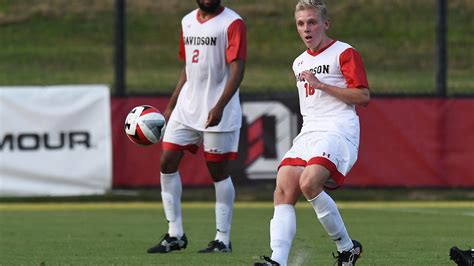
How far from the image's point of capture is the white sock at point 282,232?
8.14 m

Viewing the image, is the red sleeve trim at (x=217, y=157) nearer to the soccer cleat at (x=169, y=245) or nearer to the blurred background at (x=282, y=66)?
the soccer cleat at (x=169, y=245)

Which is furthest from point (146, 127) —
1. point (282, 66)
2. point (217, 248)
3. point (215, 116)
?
point (282, 66)

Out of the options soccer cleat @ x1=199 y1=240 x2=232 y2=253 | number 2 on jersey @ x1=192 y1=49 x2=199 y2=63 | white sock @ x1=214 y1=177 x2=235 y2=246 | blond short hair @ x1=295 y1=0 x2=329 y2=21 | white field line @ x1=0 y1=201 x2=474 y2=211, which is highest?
blond short hair @ x1=295 y1=0 x2=329 y2=21

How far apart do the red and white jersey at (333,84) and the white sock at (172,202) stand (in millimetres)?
2409

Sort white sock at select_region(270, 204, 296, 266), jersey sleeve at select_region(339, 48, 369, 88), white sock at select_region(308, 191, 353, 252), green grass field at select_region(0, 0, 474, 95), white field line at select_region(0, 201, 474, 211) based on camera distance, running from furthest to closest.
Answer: green grass field at select_region(0, 0, 474, 95)
white field line at select_region(0, 201, 474, 211)
jersey sleeve at select_region(339, 48, 369, 88)
white sock at select_region(308, 191, 353, 252)
white sock at select_region(270, 204, 296, 266)

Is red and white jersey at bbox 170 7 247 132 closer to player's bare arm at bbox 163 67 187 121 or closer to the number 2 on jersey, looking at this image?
the number 2 on jersey

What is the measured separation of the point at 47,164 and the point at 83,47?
11557mm

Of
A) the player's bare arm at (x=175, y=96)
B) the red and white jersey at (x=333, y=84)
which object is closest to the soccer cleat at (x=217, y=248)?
the player's bare arm at (x=175, y=96)

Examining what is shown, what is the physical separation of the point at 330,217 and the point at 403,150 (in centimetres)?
825

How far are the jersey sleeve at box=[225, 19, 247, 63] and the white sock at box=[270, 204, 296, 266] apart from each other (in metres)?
2.62

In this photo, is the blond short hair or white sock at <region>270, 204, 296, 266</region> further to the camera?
the blond short hair

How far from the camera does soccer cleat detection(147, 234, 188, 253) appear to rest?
10617mm

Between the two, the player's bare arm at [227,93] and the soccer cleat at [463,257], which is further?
the player's bare arm at [227,93]

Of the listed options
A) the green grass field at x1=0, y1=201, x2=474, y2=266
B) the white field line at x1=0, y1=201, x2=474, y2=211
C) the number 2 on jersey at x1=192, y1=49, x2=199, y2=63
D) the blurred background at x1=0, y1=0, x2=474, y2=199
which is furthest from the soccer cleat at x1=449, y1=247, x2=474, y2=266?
the blurred background at x1=0, y1=0, x2=474, y2=199
